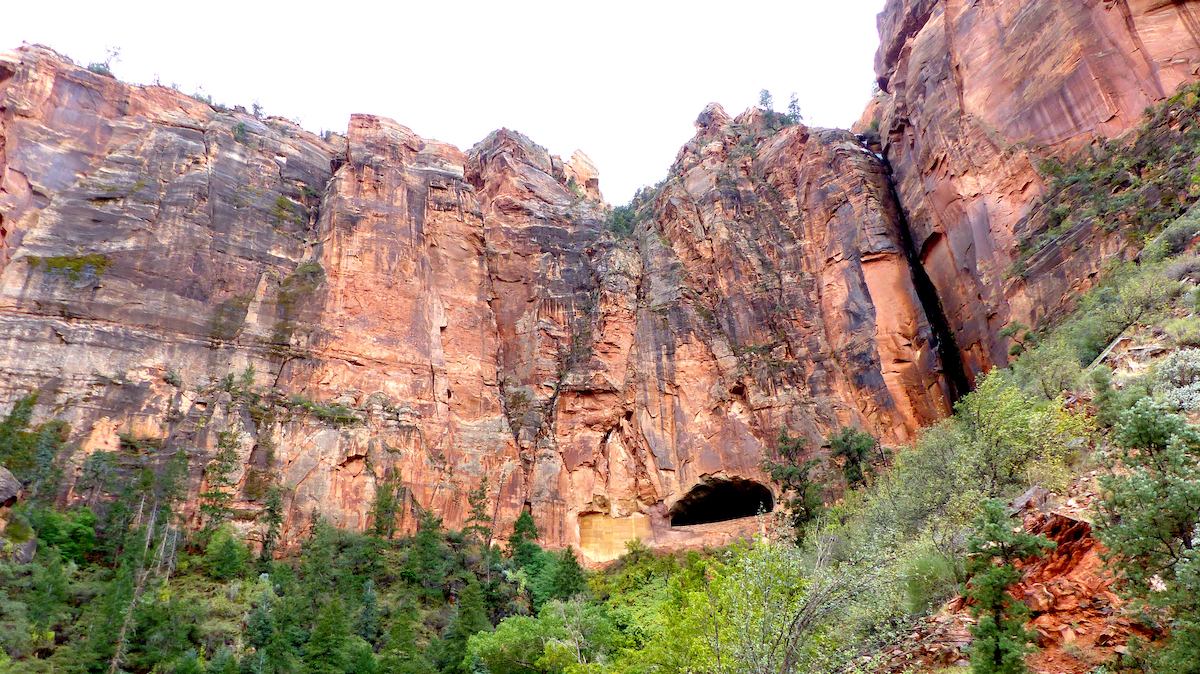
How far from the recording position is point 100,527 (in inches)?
1189

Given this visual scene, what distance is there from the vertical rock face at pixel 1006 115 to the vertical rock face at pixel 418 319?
12.9 feet

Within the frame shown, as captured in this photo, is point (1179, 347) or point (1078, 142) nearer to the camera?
point (1179, 347)

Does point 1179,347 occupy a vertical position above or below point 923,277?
below

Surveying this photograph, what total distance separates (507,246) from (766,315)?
19709 mm

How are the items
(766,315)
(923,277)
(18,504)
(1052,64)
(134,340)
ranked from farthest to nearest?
(766,315) → (923,277) → (134,340) → (1052,64) → (18,504)

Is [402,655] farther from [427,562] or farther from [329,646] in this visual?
[427,562]

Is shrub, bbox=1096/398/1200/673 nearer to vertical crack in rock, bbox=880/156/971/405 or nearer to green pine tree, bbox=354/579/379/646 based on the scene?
green pine tree, bbox=354/579/379/646

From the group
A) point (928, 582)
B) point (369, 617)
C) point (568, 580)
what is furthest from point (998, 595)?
point (369, 617)

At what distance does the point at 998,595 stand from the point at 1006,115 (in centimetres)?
3182

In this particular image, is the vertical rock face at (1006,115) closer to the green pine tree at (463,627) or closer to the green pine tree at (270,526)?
the green pine tree at (463,627)

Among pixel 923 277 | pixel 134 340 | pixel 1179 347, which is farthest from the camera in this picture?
pixel 923 277

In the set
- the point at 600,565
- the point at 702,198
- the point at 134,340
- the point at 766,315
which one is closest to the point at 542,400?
the point at 600,565

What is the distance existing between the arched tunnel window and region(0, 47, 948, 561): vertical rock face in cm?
31

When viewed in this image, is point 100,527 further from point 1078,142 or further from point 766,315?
point 1078,142
